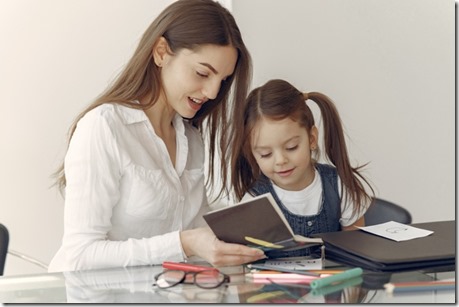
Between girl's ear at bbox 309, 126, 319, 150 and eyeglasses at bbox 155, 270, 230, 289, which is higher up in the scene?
girl's ear at bbox 309, 126, 319, 150

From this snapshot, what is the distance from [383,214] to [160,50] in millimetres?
932

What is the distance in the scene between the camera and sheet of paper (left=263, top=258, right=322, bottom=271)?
4.32 ft

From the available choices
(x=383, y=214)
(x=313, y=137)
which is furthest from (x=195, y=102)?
(x=383, y=214)

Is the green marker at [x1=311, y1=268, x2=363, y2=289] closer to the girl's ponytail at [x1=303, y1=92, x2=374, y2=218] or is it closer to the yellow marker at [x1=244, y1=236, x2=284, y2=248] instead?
the yellow marker at [x1=244, y1=236, x2=284, y2=248]

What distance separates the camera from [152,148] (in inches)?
69.1

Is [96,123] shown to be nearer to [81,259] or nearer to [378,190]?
[81,259]

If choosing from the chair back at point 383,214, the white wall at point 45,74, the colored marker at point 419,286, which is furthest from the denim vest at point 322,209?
the white wall at point 45,74

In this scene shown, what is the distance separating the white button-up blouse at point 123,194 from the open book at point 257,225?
174 mm

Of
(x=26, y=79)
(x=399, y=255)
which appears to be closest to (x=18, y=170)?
(x=26, y=79)

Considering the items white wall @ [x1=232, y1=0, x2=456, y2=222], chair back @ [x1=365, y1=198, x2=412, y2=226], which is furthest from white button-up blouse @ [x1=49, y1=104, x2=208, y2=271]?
white wall @ [x1=232, y1=0, x2=456, y2=222]

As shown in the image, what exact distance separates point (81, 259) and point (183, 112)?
443 mm

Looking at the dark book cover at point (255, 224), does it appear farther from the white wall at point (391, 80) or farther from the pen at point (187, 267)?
the white wall at point (391, 80)

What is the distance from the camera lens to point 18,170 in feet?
10.3

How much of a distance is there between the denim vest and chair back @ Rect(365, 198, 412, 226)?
4.6 inches
